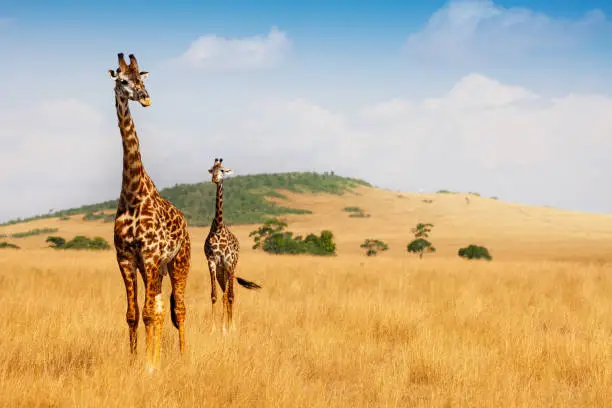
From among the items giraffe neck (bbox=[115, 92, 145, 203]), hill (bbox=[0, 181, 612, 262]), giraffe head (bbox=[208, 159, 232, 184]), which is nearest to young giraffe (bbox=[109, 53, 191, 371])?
giraffe neck (bbox=[115, 92, 145, 203])

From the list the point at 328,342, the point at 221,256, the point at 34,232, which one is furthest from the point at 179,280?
the point at 34,232

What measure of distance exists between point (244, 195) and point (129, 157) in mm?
91211

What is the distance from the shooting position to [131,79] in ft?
18.5

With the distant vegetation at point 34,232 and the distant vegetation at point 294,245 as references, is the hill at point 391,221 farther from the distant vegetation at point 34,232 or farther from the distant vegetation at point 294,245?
the distant vegetation at point 294,245

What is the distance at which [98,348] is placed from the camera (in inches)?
279

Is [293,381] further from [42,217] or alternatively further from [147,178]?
[42,217]

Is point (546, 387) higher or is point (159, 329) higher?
point (159, 329)

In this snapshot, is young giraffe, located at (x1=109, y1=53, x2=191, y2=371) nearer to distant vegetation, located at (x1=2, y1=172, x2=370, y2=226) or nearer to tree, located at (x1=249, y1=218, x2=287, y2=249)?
tree, located at (x1=249, y1=218, x2=287, y2=249)

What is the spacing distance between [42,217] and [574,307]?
345 feet

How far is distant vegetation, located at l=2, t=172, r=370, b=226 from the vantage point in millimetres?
86438

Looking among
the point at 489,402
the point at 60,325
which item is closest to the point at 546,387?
the point at 489,402

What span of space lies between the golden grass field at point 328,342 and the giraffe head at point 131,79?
2596 millimetres

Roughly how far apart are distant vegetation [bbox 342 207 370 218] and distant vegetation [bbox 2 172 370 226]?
727cm

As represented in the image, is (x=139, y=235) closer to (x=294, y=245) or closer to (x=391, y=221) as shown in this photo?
(x=294, y=245)
